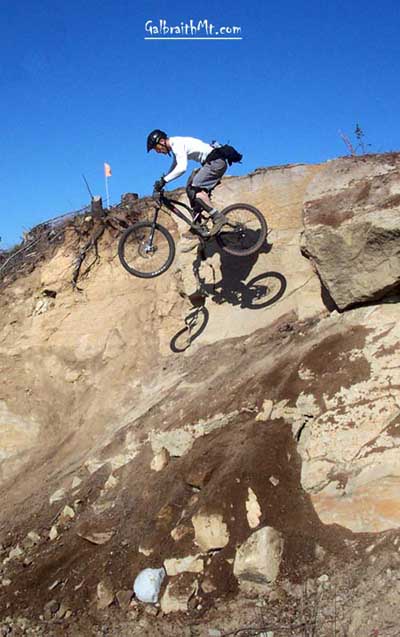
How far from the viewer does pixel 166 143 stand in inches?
358

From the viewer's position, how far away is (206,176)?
30.7 feet

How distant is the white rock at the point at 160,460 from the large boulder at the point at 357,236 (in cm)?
296

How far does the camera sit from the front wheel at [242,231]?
31.2ft

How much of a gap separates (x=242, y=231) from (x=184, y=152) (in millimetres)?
1578

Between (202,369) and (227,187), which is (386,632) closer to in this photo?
(202,369)

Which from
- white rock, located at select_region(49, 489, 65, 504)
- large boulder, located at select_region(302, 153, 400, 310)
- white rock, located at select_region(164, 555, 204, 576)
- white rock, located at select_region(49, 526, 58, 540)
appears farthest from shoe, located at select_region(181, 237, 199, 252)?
white rock, located at select_region(164, 555, 204, 576)

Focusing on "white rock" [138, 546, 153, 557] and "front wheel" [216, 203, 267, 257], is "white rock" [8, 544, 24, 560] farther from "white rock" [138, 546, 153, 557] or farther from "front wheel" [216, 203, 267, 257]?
"front wheel" [216, 203, 267, 257]

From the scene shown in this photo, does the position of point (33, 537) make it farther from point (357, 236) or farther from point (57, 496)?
point (357, 236)

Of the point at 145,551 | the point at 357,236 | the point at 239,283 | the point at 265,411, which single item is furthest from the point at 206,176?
the point at 145,551

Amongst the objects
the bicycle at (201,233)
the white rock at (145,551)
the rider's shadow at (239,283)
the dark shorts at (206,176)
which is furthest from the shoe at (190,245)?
the white rock at (145,551)

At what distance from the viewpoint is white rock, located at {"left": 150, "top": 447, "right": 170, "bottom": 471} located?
7.20 meters

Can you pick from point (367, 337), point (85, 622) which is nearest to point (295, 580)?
point (85, 622)

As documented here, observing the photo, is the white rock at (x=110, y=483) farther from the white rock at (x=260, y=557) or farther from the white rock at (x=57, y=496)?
the white rock at (x=260, y=557)

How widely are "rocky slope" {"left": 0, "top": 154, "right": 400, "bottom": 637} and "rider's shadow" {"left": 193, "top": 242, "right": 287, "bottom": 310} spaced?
4 centimetres
